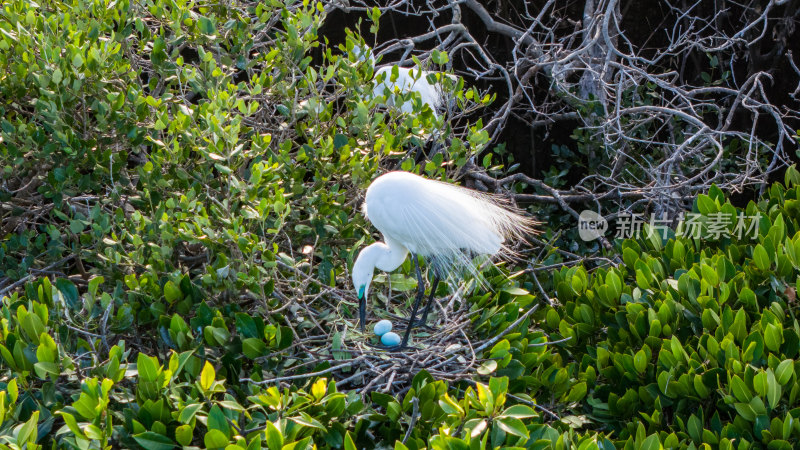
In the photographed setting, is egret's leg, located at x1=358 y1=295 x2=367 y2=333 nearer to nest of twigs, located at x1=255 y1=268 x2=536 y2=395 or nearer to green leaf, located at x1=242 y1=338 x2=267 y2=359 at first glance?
nest of twigs, located at x1=255 y1=268 x2=536 y2=395

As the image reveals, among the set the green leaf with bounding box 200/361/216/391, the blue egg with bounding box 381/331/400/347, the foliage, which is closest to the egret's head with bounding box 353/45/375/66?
the foliage

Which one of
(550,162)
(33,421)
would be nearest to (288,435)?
(33,421)

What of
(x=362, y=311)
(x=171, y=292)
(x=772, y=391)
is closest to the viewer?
(x=772, y=391)

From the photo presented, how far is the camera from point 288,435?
188 centimetres


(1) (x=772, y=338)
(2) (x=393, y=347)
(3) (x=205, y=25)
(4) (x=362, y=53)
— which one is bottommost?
(2) (x=393, y=347)

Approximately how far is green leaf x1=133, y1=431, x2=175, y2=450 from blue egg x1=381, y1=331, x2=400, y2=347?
33.2 inches

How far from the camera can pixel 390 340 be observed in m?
2.59

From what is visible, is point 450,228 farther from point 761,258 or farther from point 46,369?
point 46,369

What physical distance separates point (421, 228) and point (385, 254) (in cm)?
14

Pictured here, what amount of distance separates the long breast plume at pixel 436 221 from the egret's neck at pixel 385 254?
33 millimetres

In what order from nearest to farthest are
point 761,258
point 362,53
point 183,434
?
point 183,434 → point 761,258 → point 362,53

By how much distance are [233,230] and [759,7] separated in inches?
155

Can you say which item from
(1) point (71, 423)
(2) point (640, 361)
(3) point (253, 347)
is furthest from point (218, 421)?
(2) point (640, 361)

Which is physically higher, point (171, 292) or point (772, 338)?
point (171, 292)
